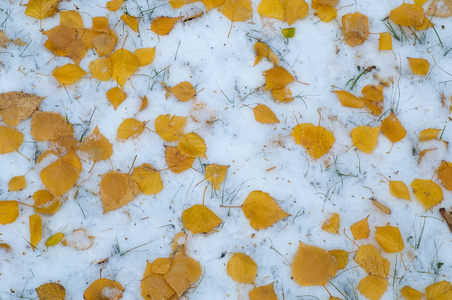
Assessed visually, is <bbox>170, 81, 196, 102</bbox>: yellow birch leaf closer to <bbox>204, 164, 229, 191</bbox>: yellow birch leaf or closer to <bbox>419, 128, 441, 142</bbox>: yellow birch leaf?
<bbox>204, 164, 229, 191</bbox>: yellow birch leaf

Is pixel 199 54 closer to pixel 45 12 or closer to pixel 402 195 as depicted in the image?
pixel 45 12

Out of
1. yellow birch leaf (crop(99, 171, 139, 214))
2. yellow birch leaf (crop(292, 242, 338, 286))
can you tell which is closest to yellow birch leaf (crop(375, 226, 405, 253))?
yellow birch leaf (crop(292, 242, 338, 286))

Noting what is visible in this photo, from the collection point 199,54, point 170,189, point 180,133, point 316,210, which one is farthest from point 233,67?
point 316,210

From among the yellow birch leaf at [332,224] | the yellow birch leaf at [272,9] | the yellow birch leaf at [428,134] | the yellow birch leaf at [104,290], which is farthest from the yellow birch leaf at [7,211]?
the yellow birch leaf at [428,134]

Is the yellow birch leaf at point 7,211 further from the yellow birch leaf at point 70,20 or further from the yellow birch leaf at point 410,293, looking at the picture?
the yellow birch leaf at point 410,293

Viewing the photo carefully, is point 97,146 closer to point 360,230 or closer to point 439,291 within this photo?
point 360,230
